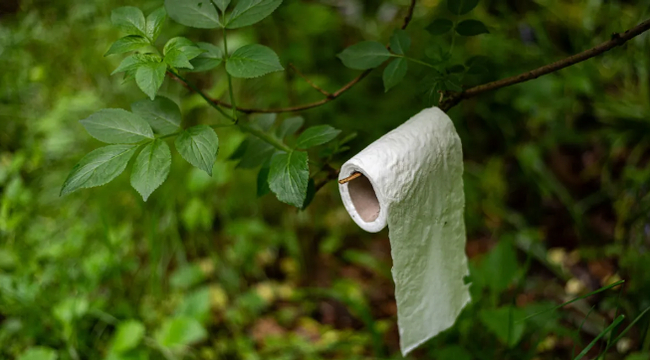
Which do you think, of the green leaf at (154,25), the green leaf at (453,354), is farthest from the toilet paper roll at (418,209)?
the green leaf at (154,25)

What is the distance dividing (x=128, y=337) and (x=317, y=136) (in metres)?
0.81

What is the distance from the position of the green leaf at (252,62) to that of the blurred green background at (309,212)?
0.55 m

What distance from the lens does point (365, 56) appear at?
724 mm

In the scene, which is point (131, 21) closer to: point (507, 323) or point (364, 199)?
point (364, 199)

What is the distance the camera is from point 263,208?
1.88m

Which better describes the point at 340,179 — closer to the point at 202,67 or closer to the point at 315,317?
the point at 202,67

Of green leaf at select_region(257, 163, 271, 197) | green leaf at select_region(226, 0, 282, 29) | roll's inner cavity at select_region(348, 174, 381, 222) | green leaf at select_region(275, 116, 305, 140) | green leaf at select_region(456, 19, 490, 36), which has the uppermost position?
green leaf at select_region(226, 0, 282, 29)

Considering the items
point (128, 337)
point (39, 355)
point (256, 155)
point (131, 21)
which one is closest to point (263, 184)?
point (256, 155)

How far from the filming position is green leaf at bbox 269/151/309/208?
61 centimetres

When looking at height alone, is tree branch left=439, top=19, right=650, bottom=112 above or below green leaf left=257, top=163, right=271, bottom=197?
above

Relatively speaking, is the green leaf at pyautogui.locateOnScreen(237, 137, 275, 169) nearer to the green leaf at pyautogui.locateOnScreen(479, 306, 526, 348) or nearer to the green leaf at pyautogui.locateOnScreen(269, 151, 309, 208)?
the green leaf at pyautogui.locateOnScreen(269, 151, 309, 208)

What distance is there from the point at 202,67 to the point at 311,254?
3.84ft

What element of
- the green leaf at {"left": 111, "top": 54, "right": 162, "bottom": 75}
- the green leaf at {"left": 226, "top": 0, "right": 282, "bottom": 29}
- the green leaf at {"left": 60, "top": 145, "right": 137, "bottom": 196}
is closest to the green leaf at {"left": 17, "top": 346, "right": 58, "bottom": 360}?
the green leaf at {"left": 60, "top": 145, "right": 137, "bottom": 196}

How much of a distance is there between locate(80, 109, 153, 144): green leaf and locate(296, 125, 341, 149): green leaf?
0.21 metres
